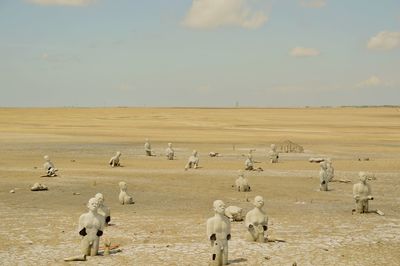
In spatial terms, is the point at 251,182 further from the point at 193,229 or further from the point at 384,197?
the point at 193,229

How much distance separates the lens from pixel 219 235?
1431 cm

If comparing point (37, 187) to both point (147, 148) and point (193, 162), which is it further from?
point (147, 148)

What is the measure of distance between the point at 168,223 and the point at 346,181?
15303mm

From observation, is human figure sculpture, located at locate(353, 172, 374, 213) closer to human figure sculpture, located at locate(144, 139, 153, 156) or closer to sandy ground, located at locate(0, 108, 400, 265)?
sandy ground, located at locate(0, 108, 400, 265)

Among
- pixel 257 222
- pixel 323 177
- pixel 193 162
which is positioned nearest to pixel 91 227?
pixel 257 222

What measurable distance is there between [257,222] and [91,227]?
5082mm

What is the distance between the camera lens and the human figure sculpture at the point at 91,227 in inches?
590

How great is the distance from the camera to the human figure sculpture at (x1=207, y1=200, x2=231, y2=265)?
14266 mm

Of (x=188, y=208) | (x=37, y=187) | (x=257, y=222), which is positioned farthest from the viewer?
(x=37, y=187)

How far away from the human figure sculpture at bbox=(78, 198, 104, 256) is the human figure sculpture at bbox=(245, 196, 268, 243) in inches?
180

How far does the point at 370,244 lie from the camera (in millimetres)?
17109

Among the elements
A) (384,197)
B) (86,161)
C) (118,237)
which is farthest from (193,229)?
(86,161)

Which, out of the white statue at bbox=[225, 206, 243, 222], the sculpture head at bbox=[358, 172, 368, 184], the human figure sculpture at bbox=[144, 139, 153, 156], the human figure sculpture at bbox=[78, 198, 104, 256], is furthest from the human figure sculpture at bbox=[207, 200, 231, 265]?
the human figure sculpture at bbox=[144, 139, 153, 156]

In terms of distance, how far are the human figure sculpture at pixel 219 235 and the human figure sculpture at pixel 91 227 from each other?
3196mm
